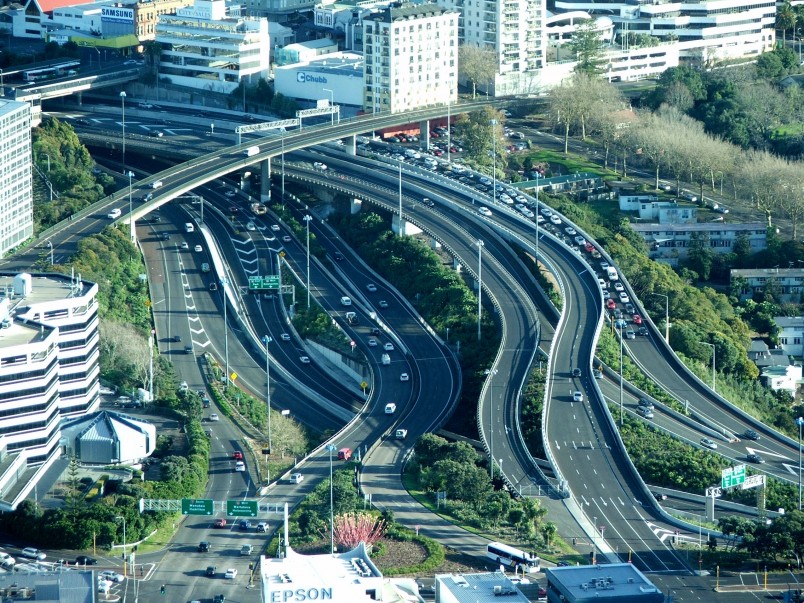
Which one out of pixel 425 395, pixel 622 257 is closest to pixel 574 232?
pixel 622 257

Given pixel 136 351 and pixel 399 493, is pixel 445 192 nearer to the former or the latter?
pixel 136 351

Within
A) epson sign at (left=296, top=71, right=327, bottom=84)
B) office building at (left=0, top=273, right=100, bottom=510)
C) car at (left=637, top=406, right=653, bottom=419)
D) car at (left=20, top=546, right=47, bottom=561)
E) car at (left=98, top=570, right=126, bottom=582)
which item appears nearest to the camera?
car at (left=98, top=570, right=126, bottom=582)

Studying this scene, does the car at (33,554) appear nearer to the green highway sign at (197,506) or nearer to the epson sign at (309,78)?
the green highway sign at (197,506)

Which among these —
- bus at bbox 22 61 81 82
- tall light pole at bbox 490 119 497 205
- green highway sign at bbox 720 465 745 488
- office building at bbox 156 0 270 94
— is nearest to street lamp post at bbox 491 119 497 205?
tall light pole at bbox 490 119 497 205

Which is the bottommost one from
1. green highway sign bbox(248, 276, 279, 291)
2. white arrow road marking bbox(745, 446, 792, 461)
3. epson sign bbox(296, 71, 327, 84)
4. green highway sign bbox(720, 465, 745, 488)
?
white arrow road marking bbox(745, 446, 792, 461)

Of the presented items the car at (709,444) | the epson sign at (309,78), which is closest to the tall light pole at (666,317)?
the car at (709,444)

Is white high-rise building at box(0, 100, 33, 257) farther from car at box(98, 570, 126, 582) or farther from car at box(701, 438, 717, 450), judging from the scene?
car at box(701, 438, 717, 450)
